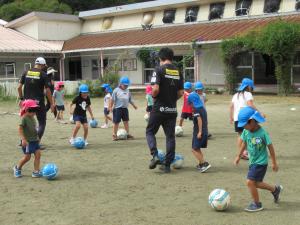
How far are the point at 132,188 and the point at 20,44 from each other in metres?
26.6

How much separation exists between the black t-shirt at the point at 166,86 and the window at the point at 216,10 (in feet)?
69.5

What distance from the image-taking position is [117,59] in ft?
95.9

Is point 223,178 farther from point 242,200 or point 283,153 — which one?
point 283,153

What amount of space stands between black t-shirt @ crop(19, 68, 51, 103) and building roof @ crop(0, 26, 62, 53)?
2068cm

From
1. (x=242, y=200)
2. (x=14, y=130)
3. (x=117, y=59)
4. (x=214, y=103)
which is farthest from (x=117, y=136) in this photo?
(x=117, y=59)

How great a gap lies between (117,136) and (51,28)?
82.3 ft

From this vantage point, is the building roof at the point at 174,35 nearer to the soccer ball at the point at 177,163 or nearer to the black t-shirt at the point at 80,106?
the black t-shirt at the point at 80,106

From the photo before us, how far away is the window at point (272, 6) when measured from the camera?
81.6ft

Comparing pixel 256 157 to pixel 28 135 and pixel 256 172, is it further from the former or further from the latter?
pixel 28 135

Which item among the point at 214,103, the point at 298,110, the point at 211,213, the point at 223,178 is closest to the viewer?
the point at 211,213

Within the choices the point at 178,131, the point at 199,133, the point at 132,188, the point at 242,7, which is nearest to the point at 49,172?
the point at 132,188

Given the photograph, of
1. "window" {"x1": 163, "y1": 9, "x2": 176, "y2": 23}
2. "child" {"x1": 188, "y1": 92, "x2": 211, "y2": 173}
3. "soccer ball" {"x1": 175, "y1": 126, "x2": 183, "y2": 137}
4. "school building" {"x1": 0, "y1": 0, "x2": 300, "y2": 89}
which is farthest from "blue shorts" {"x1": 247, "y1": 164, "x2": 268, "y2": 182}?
"window" {"x1": 163, "y1": 9, "x2": 176, "y2": 23}

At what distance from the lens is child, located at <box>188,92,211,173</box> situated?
23.1 feet

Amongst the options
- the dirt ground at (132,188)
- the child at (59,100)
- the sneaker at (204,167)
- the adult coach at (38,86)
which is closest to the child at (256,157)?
the dirt ground at (132,188)
